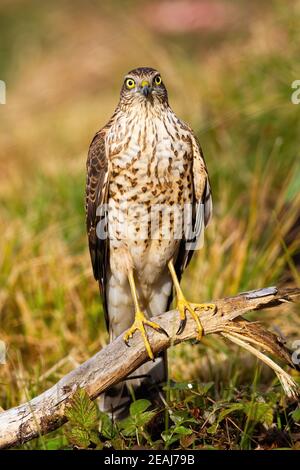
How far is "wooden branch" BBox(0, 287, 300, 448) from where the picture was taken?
11.3 ft

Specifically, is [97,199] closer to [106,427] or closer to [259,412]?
[106,427]

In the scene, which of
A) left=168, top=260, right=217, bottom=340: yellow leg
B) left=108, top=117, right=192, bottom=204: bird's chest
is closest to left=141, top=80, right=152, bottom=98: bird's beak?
left=108, top=117, right=192, bottom=204: bird's chest

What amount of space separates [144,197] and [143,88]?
0.49 meters

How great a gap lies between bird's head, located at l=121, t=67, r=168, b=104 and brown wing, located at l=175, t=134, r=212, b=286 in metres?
0.27

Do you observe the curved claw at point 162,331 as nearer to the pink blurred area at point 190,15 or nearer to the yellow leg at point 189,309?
the yellow leg at point 189,309

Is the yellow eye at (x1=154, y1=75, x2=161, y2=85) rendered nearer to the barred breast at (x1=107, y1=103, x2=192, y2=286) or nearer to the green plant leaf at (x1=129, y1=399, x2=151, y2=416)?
the barred breast at (x1=107, y1=103, x2=192, y2=286)

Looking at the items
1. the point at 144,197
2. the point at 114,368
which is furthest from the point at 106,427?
the point at 144,197

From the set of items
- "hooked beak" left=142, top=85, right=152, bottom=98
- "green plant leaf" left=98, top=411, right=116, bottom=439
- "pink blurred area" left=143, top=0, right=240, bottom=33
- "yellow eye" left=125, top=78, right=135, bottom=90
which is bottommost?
"green plant leaf" left=98, top=411, right=116, bottom=439

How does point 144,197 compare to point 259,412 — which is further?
point 144,197

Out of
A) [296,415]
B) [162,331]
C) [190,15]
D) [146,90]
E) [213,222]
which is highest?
[190,15]

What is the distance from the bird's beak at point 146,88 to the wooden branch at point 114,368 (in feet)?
3.27

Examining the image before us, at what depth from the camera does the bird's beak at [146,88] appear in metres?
3.82

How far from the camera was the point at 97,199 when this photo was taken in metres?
4.05

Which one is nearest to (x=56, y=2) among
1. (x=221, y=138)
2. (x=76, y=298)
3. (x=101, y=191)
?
(x=221, y=138)
